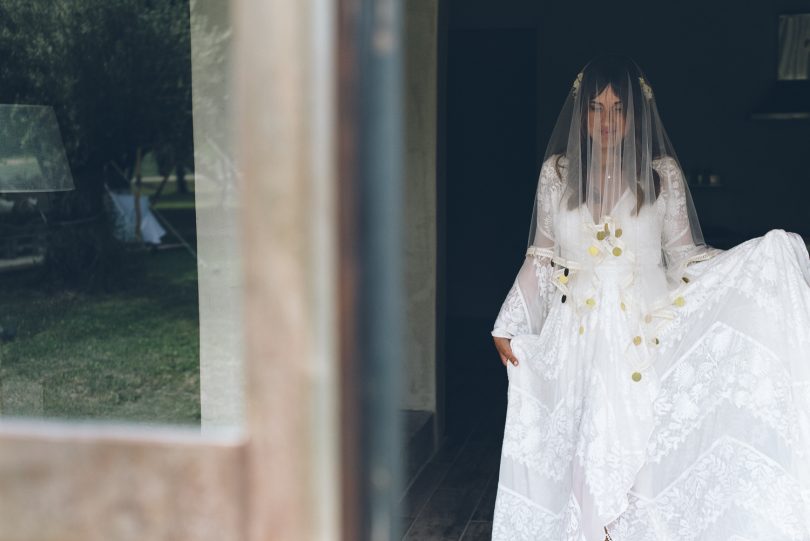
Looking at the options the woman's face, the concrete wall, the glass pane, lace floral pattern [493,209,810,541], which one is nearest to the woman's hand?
lace floral pattern [493,209,810,541]

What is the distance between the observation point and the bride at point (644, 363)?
2867 millimetres

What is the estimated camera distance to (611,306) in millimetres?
3043

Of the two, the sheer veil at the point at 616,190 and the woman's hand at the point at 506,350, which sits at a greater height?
the sheer veil at the point at 616,190

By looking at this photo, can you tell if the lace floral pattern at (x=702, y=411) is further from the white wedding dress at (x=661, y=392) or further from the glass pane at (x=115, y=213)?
the glass pane at (x=115, y=213)

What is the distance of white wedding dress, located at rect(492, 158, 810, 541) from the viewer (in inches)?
113

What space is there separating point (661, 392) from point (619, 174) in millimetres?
724

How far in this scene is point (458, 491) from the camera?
4098 mm

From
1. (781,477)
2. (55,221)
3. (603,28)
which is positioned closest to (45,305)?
Answer: (55,221)

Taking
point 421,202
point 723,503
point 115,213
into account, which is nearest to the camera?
point 723,503

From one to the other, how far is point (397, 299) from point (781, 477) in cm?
248

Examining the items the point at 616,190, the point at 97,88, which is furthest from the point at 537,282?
the point at 97,88

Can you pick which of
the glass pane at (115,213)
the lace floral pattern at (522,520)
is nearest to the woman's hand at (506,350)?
the lace floral pattern at (522,520)

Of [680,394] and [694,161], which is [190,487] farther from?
[694,161]

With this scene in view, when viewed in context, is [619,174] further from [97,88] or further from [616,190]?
[97,88]
